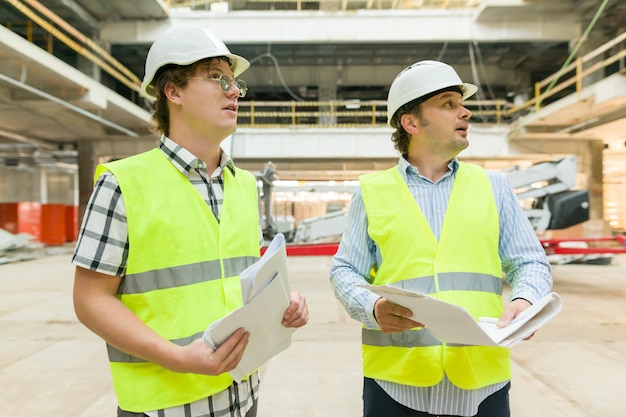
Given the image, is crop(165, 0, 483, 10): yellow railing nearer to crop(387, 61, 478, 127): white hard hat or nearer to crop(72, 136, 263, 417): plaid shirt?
crop(387, 61, 478, 127): white hard hat

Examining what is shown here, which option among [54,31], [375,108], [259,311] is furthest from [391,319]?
[375,108]

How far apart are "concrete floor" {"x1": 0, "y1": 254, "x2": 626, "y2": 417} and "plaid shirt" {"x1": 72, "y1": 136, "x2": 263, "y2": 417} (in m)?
2.05

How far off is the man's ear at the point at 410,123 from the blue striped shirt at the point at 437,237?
0.46 feet

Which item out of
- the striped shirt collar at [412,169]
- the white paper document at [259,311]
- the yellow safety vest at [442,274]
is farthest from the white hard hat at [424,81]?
the white paper document at [259,311]

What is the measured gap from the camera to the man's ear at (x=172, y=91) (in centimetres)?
158

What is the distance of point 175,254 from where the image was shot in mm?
1406

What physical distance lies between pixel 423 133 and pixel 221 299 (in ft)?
3.74

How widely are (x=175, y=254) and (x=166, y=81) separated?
64 cm

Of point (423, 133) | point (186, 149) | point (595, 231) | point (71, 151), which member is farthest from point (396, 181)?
point (71, 151)

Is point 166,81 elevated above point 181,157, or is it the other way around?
point 166,81

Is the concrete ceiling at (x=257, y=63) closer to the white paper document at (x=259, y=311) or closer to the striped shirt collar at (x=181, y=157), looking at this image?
the striped shirt collar at (x=181, y=157)

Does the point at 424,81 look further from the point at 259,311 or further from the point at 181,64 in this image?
the point at 259,311

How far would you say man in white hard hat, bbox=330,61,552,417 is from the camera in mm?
1666

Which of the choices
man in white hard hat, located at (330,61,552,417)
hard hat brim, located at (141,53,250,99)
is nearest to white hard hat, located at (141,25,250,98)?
hard hat brim, located at (141,53,250,99)
